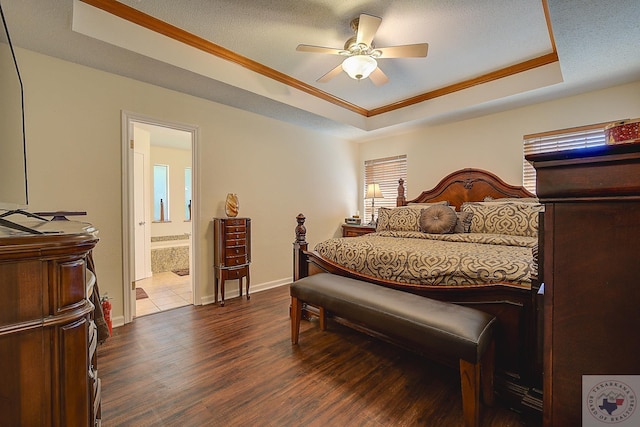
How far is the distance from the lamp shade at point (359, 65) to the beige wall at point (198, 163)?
178cm

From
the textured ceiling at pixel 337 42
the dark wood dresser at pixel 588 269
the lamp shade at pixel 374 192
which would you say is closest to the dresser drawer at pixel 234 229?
the textured ceiling at pixel 337 42

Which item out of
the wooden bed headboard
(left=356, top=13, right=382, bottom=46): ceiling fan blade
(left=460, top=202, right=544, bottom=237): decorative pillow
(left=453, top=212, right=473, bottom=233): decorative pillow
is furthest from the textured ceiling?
(left=453, top=212, right=473, bottom=233): decorative pillow

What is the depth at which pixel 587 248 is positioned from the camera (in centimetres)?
52

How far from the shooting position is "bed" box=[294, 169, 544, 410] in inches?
63.2

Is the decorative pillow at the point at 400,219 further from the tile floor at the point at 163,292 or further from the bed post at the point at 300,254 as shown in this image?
the tile floor at the point at 163,292

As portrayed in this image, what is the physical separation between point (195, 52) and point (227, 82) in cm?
37

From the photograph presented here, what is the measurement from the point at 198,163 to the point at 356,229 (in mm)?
2705

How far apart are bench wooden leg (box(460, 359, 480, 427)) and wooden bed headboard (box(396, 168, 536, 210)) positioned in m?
Result: 2.84

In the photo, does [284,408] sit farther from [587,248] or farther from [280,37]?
[280,37]

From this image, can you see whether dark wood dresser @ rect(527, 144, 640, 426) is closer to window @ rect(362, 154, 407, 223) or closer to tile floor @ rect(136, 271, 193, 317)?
tile floor @ rect(136, 271, 193, 317)

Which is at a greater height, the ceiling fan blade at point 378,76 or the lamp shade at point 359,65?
the ceiling fan blade at point 378,76

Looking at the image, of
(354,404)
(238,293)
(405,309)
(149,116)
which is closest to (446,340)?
(405,309)

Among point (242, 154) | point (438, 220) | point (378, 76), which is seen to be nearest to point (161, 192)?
point (242, 154)

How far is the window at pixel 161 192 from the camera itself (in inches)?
226
